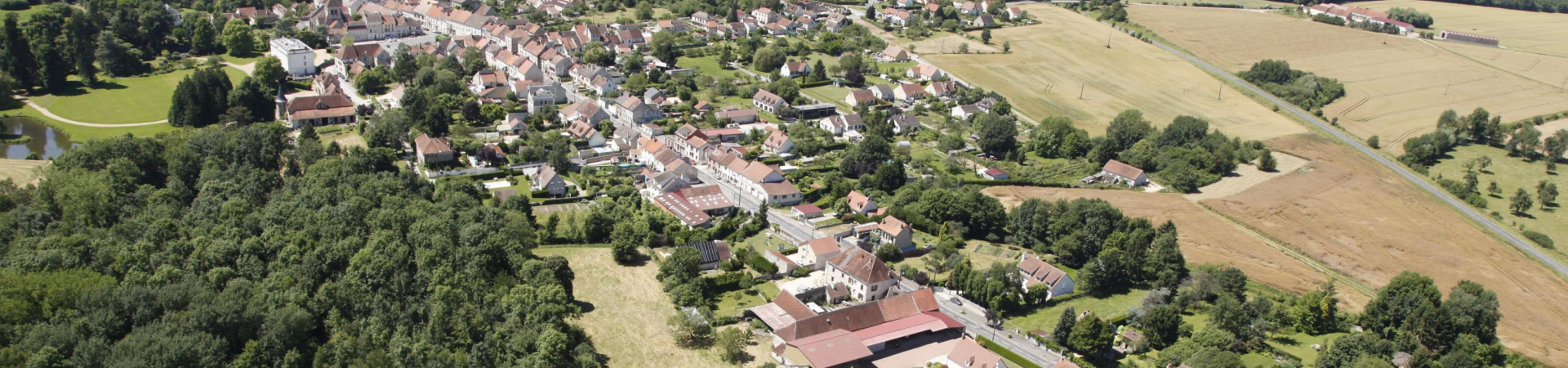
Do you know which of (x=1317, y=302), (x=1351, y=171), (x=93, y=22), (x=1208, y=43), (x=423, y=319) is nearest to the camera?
(x=423, y=319)

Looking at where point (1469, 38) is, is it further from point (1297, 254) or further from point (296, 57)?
point (296, 57)

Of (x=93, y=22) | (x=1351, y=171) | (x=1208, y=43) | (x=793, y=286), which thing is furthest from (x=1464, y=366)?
(x=93, y=22)

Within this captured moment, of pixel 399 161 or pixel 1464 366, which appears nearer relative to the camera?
pixel 1464 366

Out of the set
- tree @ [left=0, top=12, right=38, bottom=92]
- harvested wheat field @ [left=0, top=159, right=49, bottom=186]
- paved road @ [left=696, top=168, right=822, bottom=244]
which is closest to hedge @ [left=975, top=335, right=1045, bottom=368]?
paved road @ [left=696, top=168, right=822, bottom=244]

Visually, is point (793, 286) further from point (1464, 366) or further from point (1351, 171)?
point (1351, 171)

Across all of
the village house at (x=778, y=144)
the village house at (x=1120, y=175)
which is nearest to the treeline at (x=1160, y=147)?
the village house at (x=1120, y=175)

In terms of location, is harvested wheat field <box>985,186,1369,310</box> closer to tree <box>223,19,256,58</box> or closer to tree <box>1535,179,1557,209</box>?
tree <box>1535,179,1557,209</box>

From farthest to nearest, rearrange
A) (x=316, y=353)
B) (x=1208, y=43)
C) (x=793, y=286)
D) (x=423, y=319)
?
(x=1208, y=43) → (x=793, y=286) → (x=423, y=319) → (x=316, y=353)
